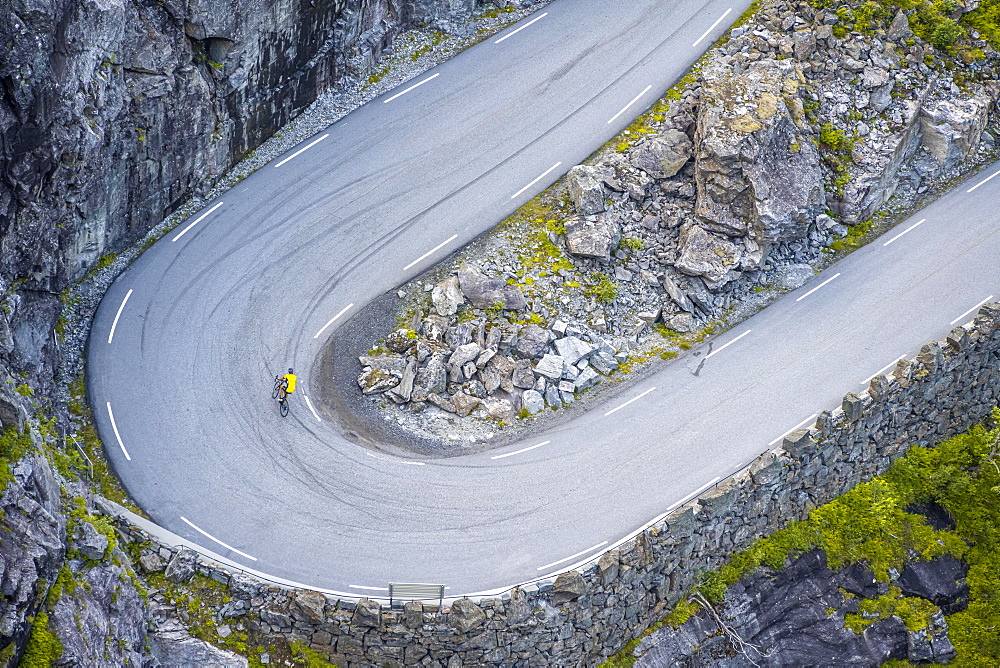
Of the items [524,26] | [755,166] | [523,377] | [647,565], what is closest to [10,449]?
[523,377]

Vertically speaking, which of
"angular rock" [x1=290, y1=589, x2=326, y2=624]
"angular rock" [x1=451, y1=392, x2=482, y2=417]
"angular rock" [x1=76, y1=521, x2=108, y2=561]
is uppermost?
"angular rock" [x1=451, y1=392, x2=482, y2=417]

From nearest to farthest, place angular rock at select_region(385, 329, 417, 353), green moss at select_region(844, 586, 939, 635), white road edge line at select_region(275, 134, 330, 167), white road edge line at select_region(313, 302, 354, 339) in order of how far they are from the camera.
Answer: green moss at select_region(844, 586, 939, 635), angular rock at select_region(385, 329, 417, 353), white road edge line at select_region(313, 302, 354, 339), white road edge line at select_region(275, 134, 330, 167)

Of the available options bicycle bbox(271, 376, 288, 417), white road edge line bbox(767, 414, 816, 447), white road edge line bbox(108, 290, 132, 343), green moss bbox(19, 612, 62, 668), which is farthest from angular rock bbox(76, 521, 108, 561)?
white road edge line bbox(767, 414, 816, 447)

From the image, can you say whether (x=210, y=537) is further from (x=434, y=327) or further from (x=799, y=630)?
(x=799, y=630)

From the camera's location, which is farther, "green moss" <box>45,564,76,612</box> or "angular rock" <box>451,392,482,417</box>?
"angular rock" <box>451,392,482,417</box>

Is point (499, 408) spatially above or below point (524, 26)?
below

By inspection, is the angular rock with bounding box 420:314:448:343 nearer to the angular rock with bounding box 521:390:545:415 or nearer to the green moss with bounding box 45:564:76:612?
the angular rock with bounding box 521:390:545:415

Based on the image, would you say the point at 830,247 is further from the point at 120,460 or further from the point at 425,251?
the point at 120,460
